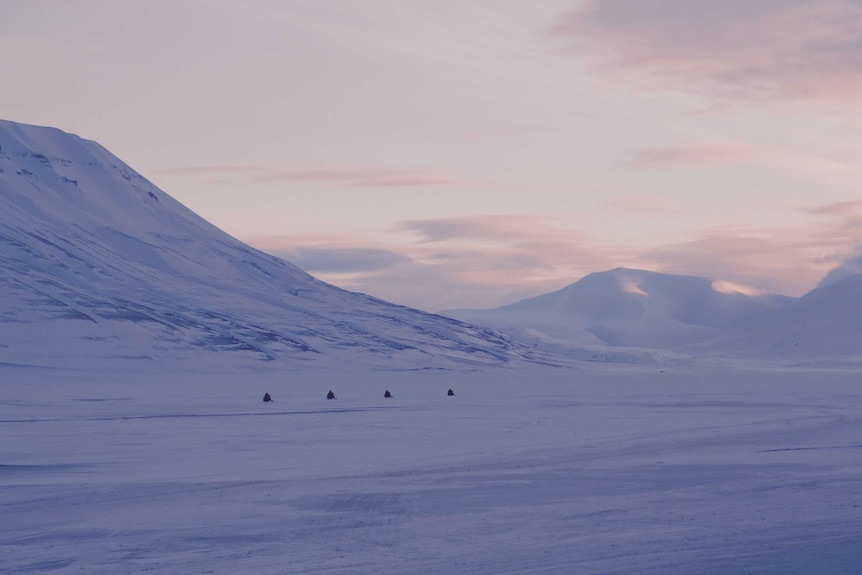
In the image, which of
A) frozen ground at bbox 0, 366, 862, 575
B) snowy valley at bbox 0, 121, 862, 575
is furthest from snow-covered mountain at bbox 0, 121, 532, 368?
frozen ground at bbox 0, 366, 862, 575

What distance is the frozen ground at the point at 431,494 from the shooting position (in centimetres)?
1393

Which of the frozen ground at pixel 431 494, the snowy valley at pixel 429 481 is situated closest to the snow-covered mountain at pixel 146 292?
the snowy valley at pixel 429 481

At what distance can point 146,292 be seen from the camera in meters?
136

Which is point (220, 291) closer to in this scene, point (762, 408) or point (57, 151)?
point (57, 151)

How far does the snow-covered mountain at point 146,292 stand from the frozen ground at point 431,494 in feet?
237

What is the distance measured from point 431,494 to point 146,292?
401ft

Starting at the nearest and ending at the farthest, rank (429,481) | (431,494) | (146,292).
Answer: (431,494), (429,481), (146,292)

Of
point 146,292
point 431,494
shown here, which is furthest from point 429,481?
point 146,292

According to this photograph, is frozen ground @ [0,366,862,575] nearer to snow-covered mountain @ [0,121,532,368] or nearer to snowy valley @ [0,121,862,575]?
snowy valley @ [0,121,862,575]

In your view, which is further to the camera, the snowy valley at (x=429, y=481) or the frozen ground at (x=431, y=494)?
the snowy valley at (x=429, y=481)

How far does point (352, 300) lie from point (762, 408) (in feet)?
405

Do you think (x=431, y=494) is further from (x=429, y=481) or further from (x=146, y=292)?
(x=146, y=292)

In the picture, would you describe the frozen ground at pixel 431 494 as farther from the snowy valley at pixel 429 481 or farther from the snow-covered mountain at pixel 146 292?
the snow-covered mountain at pixel 146 292

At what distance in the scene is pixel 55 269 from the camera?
436 ft
